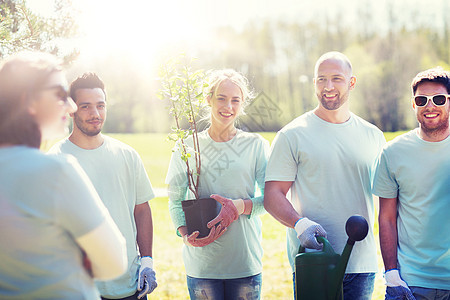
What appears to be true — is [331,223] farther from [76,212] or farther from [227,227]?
[76,212]

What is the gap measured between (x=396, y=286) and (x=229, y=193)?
3.24 feet

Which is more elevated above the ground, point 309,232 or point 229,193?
point 229,193

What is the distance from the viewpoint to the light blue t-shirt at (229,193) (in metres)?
2.70

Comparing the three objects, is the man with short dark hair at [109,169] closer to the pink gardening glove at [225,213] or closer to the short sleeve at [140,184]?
the short sleeve at [140,184]

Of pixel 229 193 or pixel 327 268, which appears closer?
pixel 327 268

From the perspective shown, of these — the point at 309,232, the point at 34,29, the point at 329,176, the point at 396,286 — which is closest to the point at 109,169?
the point at 309,232

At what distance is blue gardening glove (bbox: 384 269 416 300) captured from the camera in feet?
7.69

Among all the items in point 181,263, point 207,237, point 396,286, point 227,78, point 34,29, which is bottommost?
point 181,263

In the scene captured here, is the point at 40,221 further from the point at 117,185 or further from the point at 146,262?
the point at 146,262

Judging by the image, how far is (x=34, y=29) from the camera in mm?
3250

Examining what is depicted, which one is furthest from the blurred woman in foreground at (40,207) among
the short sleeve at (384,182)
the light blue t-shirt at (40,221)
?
the short sleeve at (384,182)

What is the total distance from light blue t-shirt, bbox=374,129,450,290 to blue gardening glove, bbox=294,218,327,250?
0.42 metres

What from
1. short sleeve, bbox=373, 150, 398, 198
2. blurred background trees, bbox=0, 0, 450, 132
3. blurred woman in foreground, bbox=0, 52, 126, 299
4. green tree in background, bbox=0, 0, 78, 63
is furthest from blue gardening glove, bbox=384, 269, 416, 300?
blurred background trees, bbox=0, 0, 450, 132

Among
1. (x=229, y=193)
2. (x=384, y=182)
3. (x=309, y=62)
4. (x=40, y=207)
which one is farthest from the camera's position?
(x=309, y=62)
